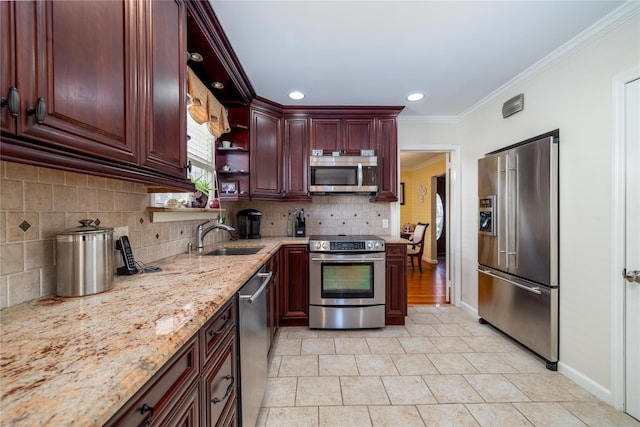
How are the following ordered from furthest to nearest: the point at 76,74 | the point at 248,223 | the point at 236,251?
the point at 248,223 → the point at 236,251 → the point at 76,74

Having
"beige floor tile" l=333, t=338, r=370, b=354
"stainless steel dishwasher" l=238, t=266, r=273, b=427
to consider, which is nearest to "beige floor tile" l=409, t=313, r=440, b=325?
"beige floor tile" l=333, t=338, r=370, b=354

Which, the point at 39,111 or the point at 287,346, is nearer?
the point at 39,111

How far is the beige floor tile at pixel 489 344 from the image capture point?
236 centimetres

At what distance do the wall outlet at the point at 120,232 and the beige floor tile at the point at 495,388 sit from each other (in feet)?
7.89

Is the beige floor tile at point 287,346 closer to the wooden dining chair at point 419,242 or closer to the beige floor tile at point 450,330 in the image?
the beige floor tile at point 450,330

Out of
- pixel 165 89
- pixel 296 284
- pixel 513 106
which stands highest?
pixel 513 106

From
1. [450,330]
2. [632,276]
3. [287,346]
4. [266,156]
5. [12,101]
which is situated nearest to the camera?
[12,101]

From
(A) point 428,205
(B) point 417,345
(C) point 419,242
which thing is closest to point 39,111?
(B) point 417,345

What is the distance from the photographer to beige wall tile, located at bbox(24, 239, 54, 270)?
91 centimetres

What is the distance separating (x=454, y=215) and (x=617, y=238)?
177cm

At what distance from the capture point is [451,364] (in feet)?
7.05

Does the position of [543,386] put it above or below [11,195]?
below

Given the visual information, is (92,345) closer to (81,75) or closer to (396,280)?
(81,75)

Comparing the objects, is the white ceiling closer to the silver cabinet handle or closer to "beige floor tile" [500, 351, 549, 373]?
the silver cabinet handle
